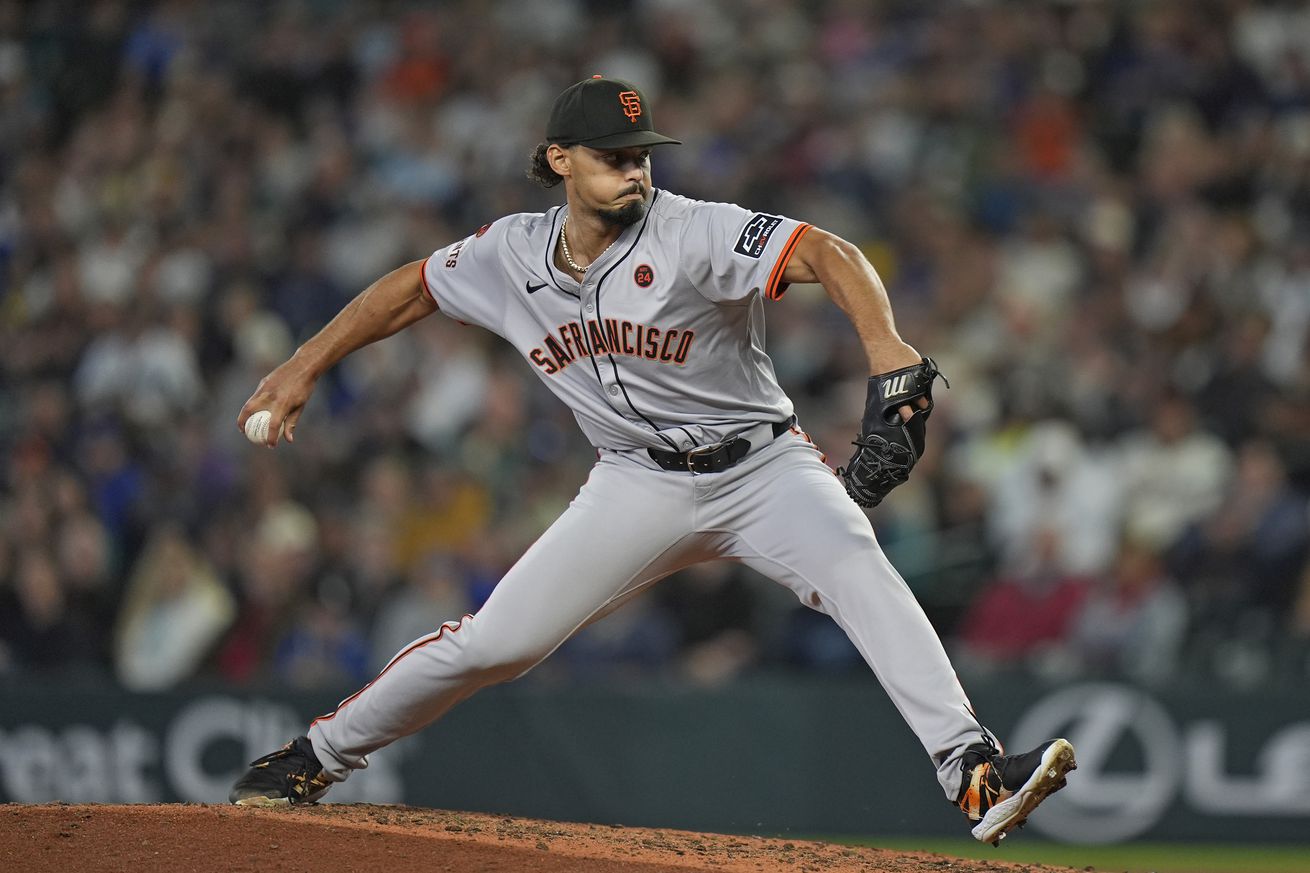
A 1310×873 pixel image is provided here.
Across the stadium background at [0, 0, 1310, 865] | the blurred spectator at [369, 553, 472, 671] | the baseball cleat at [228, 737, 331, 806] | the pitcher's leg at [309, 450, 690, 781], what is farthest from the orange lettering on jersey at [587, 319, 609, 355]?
the blurred spectator at [369, 553, 472, 671]

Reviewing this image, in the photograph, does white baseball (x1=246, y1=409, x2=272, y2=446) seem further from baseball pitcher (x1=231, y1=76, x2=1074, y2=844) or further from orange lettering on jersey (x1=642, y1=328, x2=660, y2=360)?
orange lettering on jersey (x1=642, y1=328, x2=660, y2=360)

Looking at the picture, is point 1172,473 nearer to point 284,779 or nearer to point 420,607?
point 420,607

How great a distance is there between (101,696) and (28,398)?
3238mm

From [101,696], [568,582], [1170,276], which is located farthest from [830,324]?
[568,582]

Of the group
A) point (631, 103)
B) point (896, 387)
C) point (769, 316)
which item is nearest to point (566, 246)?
point (631, 103)

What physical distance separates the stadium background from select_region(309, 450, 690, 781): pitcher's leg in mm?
3882

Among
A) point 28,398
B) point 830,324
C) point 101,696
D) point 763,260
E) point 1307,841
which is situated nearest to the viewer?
point 763,260

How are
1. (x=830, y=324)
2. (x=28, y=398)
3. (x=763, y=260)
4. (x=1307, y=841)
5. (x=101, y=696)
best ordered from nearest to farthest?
(x=763, y=260) < (x=1307, y=841) < (x=101, y=696) < (x=830, y=324) < (x=28, y=398)

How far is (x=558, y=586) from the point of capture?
5012 millimetres

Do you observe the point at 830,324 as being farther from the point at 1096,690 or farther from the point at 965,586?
the point at 1096,690

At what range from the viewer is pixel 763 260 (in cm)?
473

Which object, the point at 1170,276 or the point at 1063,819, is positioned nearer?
the point at 1063,819

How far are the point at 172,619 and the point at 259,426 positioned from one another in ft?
16.5

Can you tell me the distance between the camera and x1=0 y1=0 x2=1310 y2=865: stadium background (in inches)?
362
